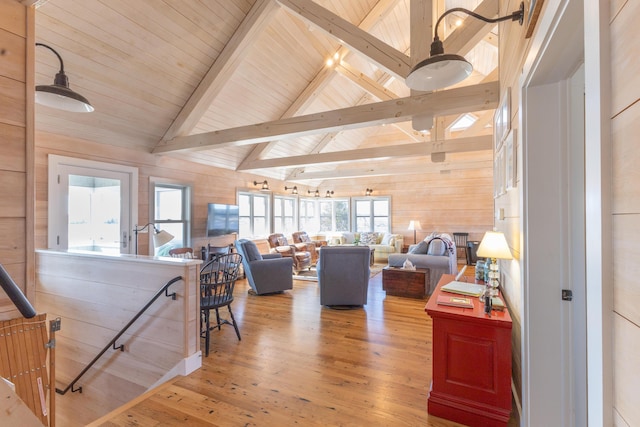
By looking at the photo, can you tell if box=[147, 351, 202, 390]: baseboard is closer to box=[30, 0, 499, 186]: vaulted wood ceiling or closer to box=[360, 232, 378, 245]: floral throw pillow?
box=[30, 0, 499, 186]: vaulted wood ceiling

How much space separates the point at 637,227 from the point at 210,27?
4632 millimetres

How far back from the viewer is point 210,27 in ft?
12.6

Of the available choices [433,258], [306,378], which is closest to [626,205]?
[306,378]

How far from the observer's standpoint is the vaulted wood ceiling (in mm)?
3076

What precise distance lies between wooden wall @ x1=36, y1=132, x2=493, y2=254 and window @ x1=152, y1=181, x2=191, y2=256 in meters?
0.14

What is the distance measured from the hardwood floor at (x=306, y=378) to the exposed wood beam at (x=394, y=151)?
3.10 meters

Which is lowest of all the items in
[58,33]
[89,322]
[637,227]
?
[89,322]

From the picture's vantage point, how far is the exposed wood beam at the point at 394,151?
16.4ft

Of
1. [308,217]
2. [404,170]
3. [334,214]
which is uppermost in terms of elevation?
[404,170]

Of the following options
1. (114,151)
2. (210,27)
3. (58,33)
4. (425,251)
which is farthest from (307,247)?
(58,33)

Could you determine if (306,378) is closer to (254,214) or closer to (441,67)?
(441,67)

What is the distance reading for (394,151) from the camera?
579cm

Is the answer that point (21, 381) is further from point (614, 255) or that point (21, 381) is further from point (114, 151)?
point (114, 151)

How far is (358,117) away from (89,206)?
13.1 feet
